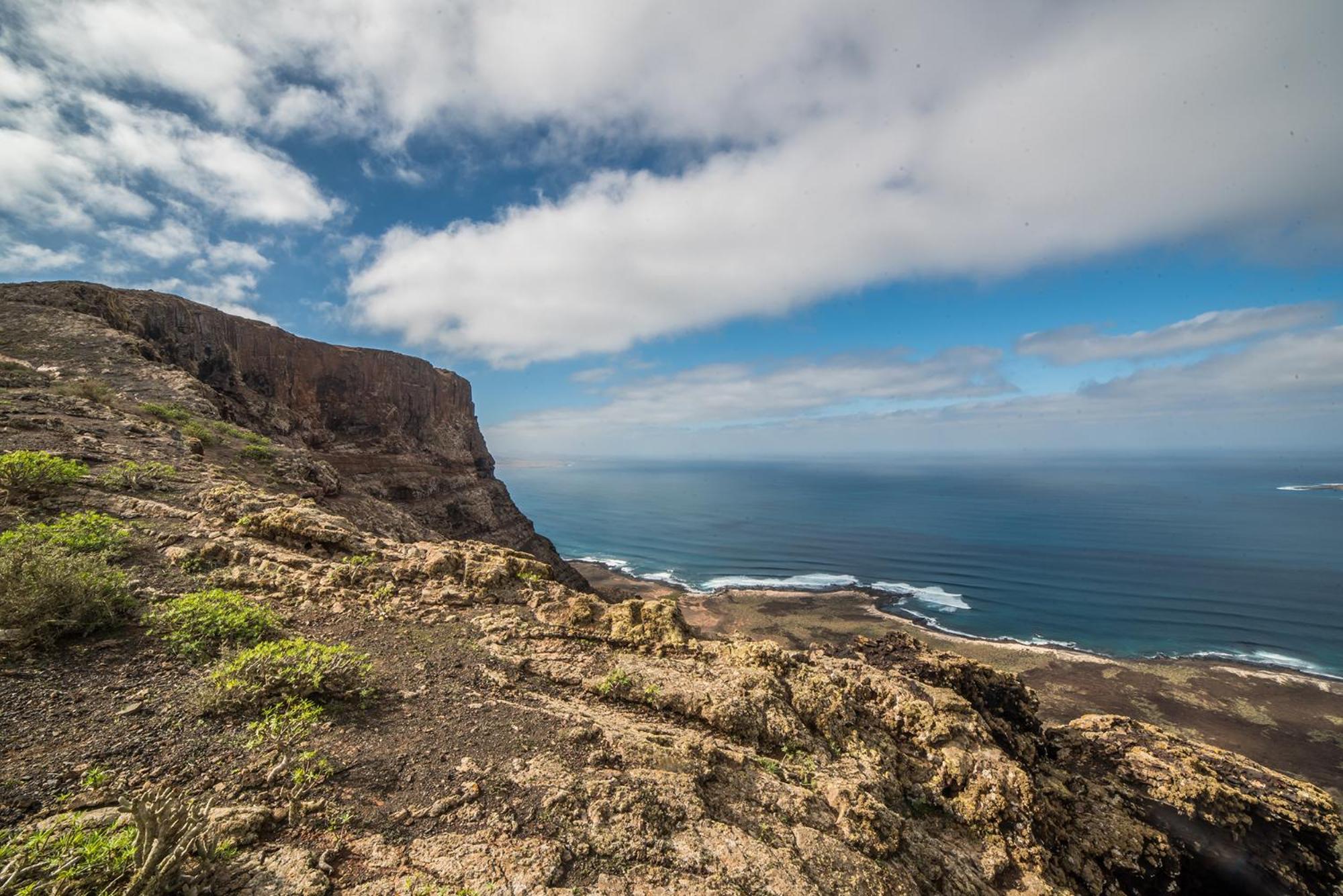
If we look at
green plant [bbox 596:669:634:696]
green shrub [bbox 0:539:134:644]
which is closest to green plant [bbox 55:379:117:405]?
green shrub [bbox 0:539:134:644]

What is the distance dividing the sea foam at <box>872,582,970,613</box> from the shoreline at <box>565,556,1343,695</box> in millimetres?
1747

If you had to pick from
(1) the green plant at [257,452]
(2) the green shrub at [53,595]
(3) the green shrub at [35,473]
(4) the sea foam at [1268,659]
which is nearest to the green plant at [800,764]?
(2) the green shrub at [53,595]

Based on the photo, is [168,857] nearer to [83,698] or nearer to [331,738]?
[331,738]

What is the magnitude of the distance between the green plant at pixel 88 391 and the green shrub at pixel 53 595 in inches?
482

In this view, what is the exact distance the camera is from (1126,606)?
5006 cm

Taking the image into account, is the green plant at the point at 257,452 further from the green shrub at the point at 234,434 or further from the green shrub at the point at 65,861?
the green shrub at the point at 65,861

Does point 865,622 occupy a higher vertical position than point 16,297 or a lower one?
lower

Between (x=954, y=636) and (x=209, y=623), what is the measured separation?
5123 cm

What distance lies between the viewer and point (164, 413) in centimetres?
1581

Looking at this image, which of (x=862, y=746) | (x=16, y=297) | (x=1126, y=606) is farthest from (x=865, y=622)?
(x=16, y=297)

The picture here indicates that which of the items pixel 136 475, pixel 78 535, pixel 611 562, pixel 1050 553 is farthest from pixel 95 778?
pixel 1050 553

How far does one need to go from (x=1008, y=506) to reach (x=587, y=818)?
138 metres

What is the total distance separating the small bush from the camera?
6305mm

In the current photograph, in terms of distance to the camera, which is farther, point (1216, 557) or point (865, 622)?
point (1216, 557)
